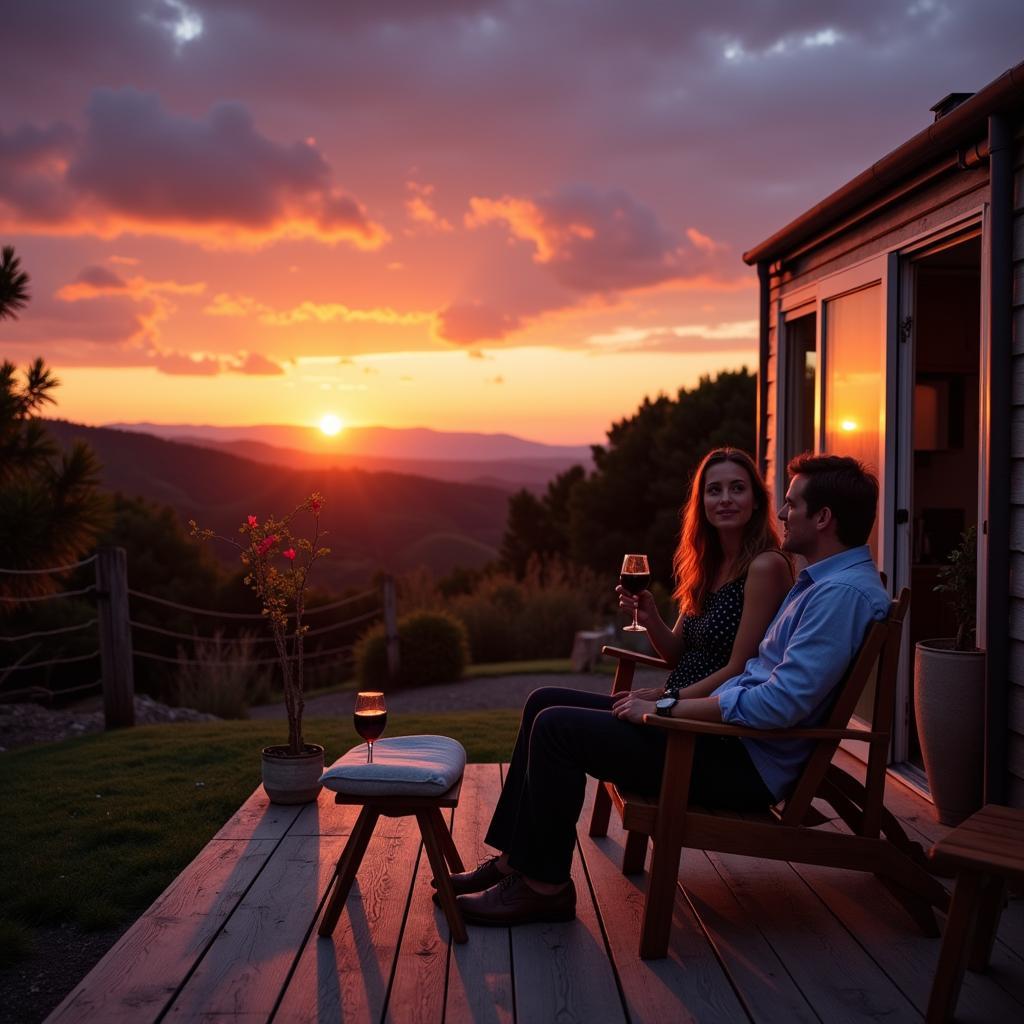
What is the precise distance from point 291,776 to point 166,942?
Answer: 4.13 ft

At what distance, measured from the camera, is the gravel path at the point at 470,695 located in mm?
8555

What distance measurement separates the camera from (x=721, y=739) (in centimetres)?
264

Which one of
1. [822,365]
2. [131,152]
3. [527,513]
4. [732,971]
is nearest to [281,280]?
[131,152]

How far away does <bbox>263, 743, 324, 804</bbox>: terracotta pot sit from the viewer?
383 cm

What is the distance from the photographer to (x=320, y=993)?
90.2 inches

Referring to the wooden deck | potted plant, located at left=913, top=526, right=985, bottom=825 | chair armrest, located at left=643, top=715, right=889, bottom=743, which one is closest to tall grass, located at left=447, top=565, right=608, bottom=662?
potted plant, located at left=913, top=526, right=985, bottom=825

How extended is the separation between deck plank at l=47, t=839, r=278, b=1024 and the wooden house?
2.48 m

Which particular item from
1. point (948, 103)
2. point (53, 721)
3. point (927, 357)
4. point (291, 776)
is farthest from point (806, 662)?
point (53, 721)

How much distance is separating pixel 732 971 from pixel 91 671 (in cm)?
1347

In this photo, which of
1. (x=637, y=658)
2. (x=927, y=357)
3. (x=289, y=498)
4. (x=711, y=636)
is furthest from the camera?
(x=289, y=498)

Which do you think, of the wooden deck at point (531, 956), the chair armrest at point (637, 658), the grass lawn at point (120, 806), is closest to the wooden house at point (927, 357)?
the wooden deck at point (531, 956)

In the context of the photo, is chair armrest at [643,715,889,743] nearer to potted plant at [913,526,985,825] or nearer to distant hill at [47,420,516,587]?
potted plant at [913,526,985,825]

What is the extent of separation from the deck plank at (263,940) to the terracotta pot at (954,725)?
2164 millimetres

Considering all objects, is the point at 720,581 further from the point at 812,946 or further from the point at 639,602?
the point at 812,946
